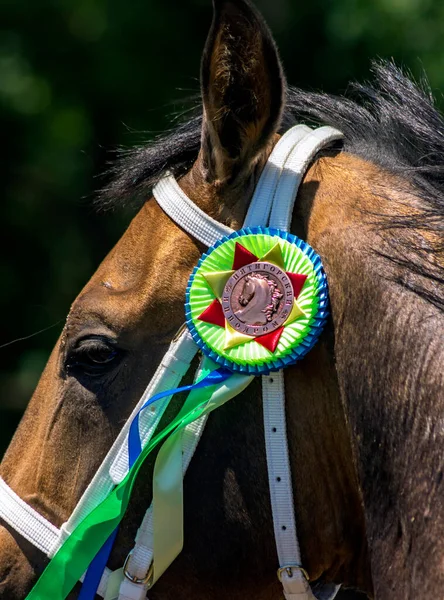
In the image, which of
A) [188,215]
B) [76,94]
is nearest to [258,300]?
[188,215]

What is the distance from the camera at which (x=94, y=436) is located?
2.37 metres

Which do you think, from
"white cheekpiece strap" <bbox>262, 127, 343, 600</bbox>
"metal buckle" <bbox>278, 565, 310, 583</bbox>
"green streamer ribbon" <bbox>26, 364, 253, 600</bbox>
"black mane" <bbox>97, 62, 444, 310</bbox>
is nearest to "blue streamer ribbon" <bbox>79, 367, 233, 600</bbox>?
"green streamer ribbon" <bbox>26, 364, 253, 600</bbox>

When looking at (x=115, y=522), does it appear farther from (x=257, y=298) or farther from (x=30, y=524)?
(x=257, y=298)

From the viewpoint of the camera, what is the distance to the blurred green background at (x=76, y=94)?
23.1ft

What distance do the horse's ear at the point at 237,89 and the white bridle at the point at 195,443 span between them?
0.10 meters

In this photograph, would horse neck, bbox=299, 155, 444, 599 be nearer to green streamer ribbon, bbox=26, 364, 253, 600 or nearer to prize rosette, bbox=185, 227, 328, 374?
prize rosette, bbox=185, 227, 328, 374

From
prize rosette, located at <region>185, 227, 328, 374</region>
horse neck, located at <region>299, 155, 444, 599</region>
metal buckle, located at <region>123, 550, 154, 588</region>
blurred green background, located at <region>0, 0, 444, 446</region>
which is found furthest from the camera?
blurred green background, located at <region>0, 0, 444, 446</region>

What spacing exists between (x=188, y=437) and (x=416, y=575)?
2.13 feet

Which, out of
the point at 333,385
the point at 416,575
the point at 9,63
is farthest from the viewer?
the point at 9,63

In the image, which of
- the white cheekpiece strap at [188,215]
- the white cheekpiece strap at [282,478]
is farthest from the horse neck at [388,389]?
the white cheekpiece strap at [188,215]

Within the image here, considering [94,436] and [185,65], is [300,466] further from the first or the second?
[185,65]

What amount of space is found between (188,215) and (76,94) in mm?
5328

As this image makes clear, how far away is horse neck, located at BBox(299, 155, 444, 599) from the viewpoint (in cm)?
197

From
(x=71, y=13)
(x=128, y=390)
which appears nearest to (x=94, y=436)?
(x=128, y=390)
